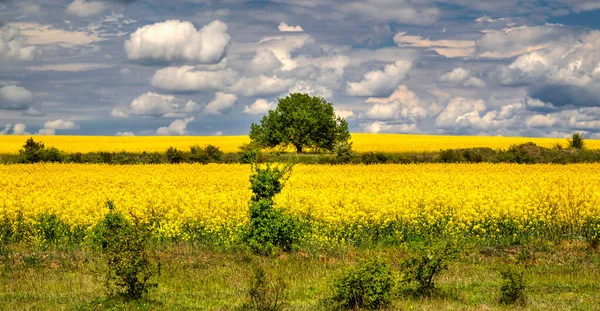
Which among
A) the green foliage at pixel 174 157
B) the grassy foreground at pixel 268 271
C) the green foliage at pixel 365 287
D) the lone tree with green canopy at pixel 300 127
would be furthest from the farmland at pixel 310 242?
the lone tree with green canopy at pixel 300 127

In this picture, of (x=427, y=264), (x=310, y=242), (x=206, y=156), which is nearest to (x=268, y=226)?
(x=310, y=242)

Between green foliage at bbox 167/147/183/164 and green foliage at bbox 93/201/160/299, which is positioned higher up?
green foliage at bbox 167/147/183/164

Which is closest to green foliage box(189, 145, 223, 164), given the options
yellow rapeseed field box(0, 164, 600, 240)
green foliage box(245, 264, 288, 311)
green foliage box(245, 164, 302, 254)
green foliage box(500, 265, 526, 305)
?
yellow rapeseed field box(0, 164, 600, 240)

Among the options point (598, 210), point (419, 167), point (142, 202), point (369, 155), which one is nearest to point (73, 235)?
point (142, 202)

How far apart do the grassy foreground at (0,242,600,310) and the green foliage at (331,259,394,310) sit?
38 cm

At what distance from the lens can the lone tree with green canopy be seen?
70.3m

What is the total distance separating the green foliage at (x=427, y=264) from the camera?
13.2 metres

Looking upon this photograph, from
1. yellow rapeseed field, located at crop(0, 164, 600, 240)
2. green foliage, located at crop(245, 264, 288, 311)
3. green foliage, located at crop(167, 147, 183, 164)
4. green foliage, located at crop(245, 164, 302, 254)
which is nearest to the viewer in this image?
green foliage, located at crop(245, 264, 288, 311)

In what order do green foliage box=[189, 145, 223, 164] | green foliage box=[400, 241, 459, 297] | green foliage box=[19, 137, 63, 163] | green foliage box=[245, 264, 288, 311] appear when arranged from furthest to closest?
green foliage box=[189, 145, 223, 164] < green foliage box=[19, 137, 63, 163] < green foliage box=[400, 241, 459, 297] < green foliage box=[245, 264, 288, 311]

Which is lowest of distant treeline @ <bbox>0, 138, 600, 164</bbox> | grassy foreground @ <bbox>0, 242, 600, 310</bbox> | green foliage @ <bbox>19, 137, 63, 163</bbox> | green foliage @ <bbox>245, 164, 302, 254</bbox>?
grassy foreground @ <bbox>0, 242, 600, 310</bbox>

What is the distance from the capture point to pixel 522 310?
472 inches

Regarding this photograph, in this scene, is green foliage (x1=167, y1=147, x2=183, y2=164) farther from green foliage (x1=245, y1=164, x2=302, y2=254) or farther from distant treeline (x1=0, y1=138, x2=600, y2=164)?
green foliage (x1=245, y1=164, x2=302, y2=254)

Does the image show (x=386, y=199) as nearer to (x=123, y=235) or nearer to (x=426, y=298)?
(x=426, y=298)

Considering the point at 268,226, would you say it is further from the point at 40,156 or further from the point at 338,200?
the point at 40,156
